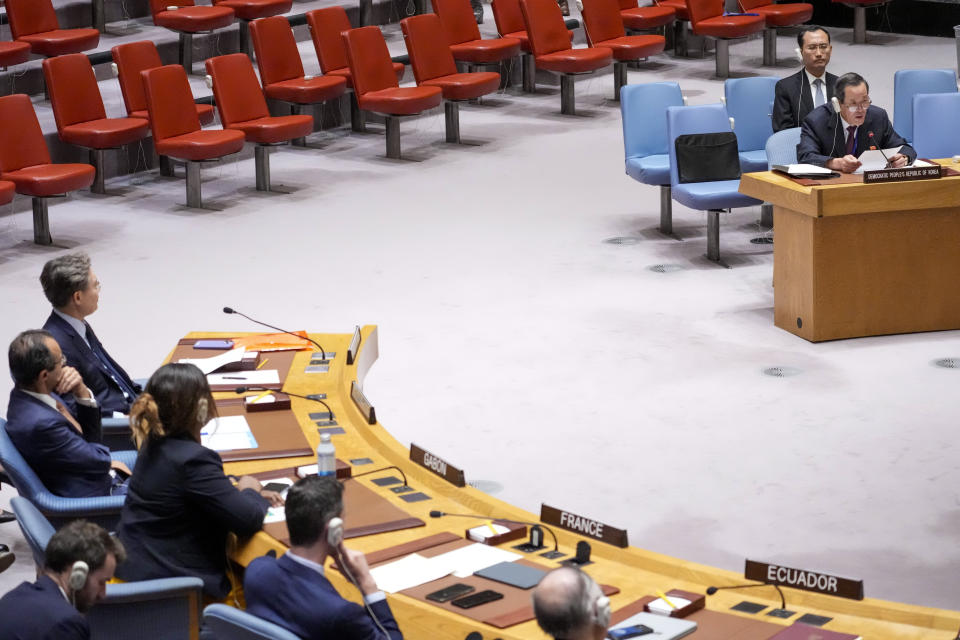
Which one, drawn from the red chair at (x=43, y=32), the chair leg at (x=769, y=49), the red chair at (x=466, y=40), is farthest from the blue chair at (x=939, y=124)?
the red chair at (x=43, y=32)

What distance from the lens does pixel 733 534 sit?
17.6 ft

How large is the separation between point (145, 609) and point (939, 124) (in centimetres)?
632

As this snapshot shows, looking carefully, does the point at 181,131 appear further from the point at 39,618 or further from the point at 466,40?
the point at 39,618

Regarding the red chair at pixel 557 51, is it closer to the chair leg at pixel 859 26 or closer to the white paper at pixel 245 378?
the chair leg at pixel 859 26

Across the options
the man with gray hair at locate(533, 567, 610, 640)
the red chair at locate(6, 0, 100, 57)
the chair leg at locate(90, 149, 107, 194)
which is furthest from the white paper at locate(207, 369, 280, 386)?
the red chair at locate(6, 0, 100, 57)

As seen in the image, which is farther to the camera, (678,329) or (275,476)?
(678,329)

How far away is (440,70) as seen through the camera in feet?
39.1

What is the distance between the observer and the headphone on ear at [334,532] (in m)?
3.52

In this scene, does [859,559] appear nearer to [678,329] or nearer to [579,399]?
[579,399]

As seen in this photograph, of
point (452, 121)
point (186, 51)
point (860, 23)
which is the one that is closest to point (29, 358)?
point (452, 121)

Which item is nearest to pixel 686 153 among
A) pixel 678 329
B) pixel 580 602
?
pixel 678 329

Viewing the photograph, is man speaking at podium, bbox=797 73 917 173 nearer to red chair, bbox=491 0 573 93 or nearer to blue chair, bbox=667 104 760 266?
blue chair, bbox=667 104 760 266

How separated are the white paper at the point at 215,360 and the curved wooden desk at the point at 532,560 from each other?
1.75 feet

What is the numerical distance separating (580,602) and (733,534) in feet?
8.52
